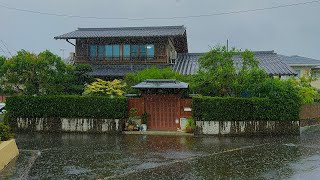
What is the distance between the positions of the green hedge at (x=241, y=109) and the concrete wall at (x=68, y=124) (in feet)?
15.0

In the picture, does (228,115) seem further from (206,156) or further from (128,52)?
(128,52)

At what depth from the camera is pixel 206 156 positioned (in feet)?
47.1

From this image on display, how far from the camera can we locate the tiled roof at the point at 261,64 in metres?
28.4

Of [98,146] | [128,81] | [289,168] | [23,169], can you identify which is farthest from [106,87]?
[289,168]

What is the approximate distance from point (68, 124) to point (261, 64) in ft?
53.3

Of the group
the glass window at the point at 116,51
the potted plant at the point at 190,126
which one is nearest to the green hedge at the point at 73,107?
the potted plant at the point at 190,126

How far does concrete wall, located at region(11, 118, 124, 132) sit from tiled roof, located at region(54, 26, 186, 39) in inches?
391

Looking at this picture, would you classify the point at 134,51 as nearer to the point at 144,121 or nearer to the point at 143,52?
the point at 143,52

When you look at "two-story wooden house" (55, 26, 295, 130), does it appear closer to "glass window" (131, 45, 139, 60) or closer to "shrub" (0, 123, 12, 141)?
"glass window" (131, 45, 139, 60)

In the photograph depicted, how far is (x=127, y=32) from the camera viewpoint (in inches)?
1228

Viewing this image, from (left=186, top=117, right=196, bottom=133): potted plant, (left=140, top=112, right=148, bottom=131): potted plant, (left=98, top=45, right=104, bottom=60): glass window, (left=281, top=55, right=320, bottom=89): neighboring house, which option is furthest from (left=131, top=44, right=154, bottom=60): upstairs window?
(left=281, top=55, right=320, bottom=89): neighboring house

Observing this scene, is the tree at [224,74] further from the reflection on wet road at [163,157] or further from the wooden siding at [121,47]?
the wooden siding at [121,47]

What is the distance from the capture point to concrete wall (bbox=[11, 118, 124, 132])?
21.4 meters

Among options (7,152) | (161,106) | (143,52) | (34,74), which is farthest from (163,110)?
(7,152)
